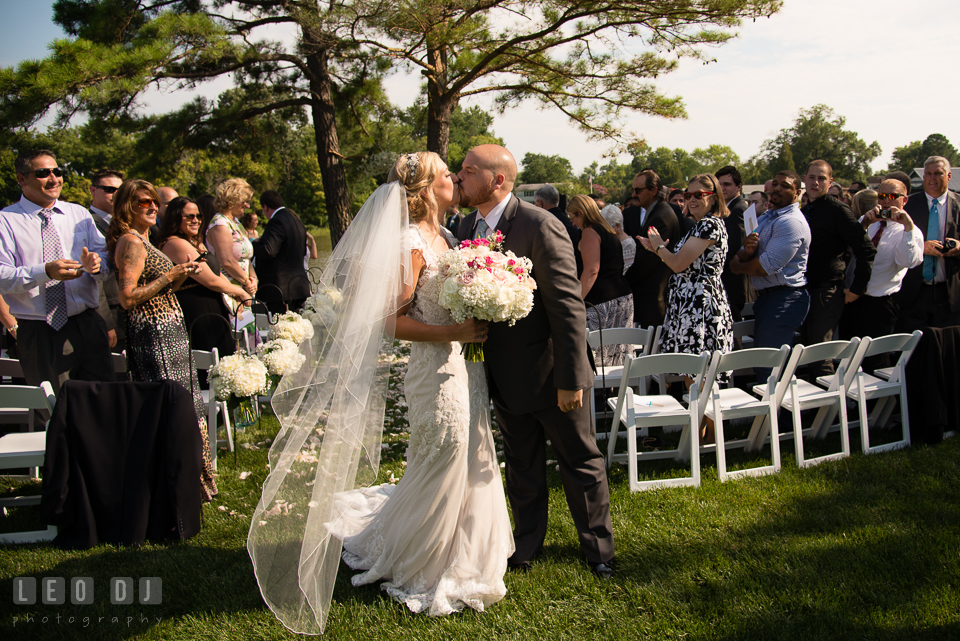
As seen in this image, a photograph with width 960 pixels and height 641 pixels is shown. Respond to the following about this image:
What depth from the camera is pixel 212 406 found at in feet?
15.6

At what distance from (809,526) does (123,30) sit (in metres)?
12.5

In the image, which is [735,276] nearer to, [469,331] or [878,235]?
[878,235]

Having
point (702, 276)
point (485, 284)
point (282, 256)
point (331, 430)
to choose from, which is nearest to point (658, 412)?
point (702, 276)

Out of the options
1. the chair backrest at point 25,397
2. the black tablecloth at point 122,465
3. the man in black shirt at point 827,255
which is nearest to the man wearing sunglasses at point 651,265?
the man in black shirt at point 827,255

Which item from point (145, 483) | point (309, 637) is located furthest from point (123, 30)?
point (309, 637)

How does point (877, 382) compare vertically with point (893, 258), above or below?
below

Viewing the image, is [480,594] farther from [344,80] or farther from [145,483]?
[344,80]

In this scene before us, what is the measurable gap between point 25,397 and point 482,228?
3.02 metres

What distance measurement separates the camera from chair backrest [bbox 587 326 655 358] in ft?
17.9

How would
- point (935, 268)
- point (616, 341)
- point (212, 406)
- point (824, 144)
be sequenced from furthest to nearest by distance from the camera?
point (824, 144) < point (935, 268) < point (616, 341) < point (212, 406)

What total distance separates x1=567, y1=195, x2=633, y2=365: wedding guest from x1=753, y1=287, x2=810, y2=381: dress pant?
1320 mm

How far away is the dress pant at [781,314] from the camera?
540cm

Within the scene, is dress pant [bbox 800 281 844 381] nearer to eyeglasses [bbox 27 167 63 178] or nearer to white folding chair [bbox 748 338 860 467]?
white folding chair [bbox 748 338 860 467]

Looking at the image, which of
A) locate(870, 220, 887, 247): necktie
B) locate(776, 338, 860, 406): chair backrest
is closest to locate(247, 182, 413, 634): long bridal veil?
A: locate(776, 338, 860, 406): chair backrest
